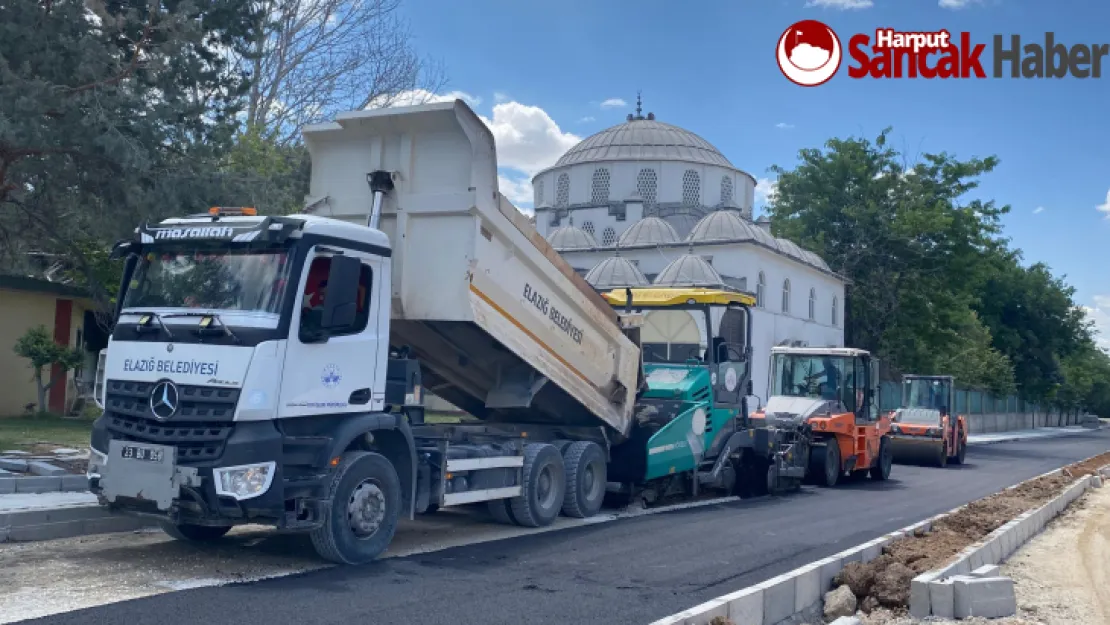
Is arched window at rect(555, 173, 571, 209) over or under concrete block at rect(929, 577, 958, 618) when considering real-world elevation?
over

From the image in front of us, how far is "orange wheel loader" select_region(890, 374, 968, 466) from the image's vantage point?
2408 centimetres

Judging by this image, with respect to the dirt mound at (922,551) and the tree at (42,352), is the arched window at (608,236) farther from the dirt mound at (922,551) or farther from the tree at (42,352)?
the dirt mound at (922,551)

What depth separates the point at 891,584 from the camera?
294 inches

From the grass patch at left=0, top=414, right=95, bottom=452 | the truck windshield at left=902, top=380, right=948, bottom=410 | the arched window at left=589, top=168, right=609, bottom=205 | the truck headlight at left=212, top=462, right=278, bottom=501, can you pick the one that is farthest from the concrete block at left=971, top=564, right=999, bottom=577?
the arched window at left=589, top=168, right=609, bottom=205

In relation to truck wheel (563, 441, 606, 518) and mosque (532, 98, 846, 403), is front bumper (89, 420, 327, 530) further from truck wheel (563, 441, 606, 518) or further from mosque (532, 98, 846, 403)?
mosque (532, 98, 846, 403)

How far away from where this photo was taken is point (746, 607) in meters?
6.29

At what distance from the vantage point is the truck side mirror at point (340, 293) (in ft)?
24.7

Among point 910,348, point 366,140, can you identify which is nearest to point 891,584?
point 366,140

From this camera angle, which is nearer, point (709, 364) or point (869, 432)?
point (709, 364)

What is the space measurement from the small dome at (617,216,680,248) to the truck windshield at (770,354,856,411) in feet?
86.6

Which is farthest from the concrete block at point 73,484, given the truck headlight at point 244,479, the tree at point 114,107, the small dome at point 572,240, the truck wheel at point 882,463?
the small dome at point 572,240

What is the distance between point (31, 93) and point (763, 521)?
1136 centimetres

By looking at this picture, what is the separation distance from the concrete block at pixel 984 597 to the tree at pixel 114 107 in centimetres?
1195

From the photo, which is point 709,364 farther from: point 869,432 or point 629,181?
point 629,181
